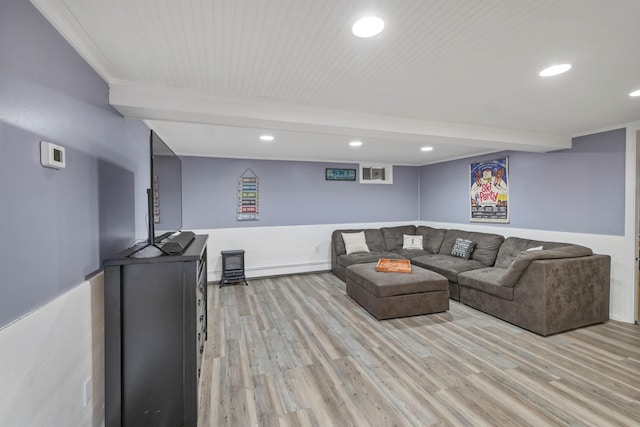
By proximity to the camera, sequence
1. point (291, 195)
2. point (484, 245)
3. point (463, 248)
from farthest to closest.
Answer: point (291, 195) < point (463, 248) < point (484, 245)

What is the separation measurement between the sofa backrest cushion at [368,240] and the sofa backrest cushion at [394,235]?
0.11m

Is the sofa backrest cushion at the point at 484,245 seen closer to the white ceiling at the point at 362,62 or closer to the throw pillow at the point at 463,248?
the throw pillow at the point at 463,248

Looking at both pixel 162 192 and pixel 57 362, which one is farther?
pixel 162 192

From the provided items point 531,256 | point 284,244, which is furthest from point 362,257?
point 531,256

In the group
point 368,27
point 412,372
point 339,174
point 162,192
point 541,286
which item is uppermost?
point 368,27

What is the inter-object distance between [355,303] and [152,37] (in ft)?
11.7

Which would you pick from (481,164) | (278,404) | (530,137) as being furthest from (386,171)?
(278,404)

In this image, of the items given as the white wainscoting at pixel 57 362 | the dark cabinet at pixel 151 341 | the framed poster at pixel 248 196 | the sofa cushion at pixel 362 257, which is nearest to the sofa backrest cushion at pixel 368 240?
the sofa cushion at pixel 362 257

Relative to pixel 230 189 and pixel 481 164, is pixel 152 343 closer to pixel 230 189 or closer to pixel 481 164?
pixel 230 189

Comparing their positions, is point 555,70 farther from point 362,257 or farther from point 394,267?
point 362,257

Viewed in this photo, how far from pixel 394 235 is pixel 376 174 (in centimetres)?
135

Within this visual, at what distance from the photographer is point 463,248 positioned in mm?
4762

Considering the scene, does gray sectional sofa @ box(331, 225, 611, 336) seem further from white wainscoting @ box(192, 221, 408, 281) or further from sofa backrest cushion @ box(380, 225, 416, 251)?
white wainscoting @ box(192, 221, 408, 281)

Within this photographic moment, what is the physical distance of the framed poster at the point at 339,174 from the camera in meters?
5.80
